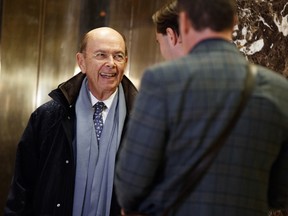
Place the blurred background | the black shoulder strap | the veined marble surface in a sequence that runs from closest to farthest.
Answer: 1. the black shoulder strap
2. the veined marble surface
3. the blurred background

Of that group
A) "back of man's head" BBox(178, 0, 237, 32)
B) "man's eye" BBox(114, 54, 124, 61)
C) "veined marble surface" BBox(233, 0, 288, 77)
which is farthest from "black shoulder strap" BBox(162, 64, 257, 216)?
"veined marble surface" BBox(233, 0, 288, 77)

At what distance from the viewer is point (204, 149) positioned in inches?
69.2

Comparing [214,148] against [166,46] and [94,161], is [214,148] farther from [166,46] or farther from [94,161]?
[94,161]

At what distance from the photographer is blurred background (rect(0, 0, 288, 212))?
13.3 feet

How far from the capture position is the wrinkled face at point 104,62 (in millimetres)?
3111

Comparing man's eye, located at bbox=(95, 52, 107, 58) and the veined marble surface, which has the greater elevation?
the veined marble surface

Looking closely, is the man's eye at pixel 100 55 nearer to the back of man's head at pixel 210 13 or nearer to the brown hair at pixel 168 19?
the brown hair at pixel 168 19

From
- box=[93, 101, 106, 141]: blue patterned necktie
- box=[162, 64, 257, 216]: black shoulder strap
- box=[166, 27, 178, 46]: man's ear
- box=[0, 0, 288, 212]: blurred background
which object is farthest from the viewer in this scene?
box=[0, 0, 288, 212]: blurred background

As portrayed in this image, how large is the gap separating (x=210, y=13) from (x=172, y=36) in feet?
1.73

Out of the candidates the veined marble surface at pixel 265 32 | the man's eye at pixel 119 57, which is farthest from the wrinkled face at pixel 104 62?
the veined marble surface at pixel 265 32

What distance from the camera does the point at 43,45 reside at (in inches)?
163

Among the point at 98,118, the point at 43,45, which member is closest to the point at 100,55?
the point at 98,118

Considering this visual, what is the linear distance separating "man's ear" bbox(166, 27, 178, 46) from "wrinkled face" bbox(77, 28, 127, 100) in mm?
849

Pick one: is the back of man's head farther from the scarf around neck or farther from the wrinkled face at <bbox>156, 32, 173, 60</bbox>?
the scarf around neck
